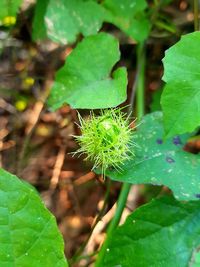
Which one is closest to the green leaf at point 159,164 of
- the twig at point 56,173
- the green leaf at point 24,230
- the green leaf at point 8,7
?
the green leaf at point 24,230

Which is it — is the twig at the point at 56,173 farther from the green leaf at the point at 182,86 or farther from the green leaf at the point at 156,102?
the green leaf at the point at 182,86

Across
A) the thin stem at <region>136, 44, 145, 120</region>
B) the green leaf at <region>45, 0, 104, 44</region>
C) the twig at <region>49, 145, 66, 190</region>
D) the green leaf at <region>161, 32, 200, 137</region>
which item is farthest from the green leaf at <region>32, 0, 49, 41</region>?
the green leaf at <region>161, 32, 200, 137</region>

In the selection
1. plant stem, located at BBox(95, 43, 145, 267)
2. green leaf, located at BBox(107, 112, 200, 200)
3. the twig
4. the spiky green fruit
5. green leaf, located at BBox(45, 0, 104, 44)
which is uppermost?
green leaf, located at BBox(45, 0, 104, 44)

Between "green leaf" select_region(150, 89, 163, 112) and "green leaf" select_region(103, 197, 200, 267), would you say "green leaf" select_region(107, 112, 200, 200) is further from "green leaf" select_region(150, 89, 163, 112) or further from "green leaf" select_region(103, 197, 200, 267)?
"green leaf" select_region(150, 89, 163, 112)

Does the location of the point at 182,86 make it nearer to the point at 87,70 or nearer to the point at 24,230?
the point at 87,70

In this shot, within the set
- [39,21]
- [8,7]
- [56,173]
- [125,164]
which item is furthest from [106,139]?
[56,173]
